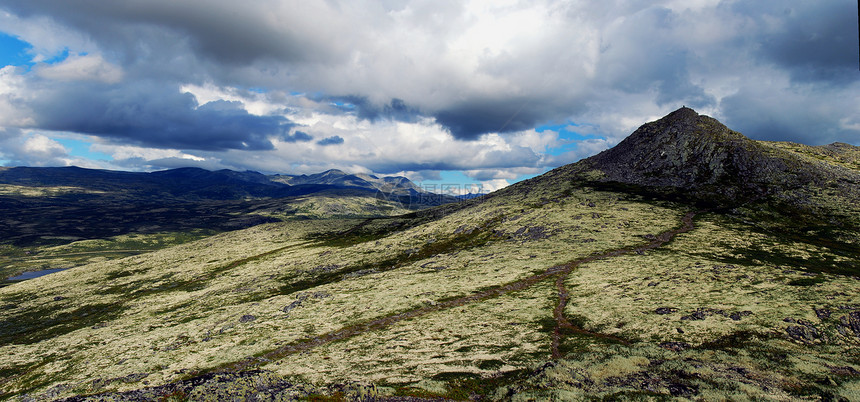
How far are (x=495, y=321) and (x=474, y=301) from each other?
1094cm

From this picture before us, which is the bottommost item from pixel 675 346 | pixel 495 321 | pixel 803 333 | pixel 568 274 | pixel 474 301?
pixel 474 301

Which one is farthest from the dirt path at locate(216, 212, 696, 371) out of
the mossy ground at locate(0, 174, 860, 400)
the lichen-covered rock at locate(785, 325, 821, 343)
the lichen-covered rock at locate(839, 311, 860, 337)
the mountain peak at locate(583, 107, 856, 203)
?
the mountain peak at locate(583, 107, 856, 203)

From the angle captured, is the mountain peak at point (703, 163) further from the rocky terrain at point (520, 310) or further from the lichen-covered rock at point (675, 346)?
the lichen-covered rock at point (675, 346)

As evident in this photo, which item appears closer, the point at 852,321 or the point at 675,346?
the point at 675,346

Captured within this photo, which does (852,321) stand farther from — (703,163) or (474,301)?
(703,163)

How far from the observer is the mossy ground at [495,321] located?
25.8 metres

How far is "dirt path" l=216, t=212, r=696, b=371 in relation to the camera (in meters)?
40.5

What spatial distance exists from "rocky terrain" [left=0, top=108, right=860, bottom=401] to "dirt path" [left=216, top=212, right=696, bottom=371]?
0.38 m

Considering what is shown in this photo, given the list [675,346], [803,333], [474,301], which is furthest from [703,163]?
[675,346]

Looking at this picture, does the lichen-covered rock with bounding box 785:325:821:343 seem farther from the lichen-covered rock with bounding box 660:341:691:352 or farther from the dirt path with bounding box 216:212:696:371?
the dirt path with bounding box 216:212:696:371

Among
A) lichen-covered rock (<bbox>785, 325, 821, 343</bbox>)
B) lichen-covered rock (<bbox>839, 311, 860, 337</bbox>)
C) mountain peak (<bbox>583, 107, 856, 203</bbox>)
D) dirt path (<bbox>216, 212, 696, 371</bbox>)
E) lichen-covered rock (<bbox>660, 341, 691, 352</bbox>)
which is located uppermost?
mountain peak (<bbox>583, 107, 856, 203</bbox>)

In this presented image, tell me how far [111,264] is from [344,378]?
191 m

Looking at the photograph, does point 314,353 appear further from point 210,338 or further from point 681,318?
point 681,318

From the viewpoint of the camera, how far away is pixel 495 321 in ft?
148
